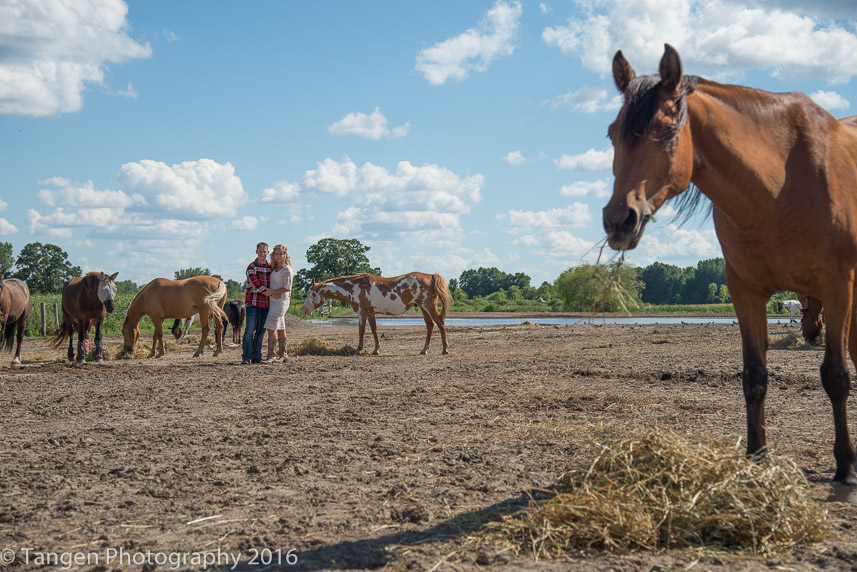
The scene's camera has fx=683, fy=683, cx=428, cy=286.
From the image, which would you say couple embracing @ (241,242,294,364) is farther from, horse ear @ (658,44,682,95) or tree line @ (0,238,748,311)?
tree line @ (0,238,748,311)

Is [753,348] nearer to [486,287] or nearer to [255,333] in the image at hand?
[255,333]

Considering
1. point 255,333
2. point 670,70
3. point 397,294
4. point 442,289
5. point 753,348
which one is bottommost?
point 255,333

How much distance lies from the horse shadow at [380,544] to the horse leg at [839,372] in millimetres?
1908

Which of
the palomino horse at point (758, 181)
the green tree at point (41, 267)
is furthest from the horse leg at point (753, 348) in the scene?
the green tree at point (41, 267)

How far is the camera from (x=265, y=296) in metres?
13.8

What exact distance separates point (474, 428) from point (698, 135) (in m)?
3.49

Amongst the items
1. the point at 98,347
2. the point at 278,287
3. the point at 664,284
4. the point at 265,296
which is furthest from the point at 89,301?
the point at 664,284

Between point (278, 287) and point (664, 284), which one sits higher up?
point (664, 284)

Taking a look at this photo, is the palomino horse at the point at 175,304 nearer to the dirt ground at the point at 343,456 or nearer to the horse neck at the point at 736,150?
the dirt ground at the point at 343,456

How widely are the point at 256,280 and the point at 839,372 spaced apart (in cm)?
1102

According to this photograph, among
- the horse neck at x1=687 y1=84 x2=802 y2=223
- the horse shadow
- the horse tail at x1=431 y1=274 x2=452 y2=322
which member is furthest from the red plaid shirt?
the horse neck at x1=687 y1=84 x2=802 y2=223

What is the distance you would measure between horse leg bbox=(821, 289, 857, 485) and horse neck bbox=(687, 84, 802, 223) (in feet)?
2.46

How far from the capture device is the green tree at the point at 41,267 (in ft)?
270

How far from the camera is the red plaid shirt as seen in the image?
533 inches
